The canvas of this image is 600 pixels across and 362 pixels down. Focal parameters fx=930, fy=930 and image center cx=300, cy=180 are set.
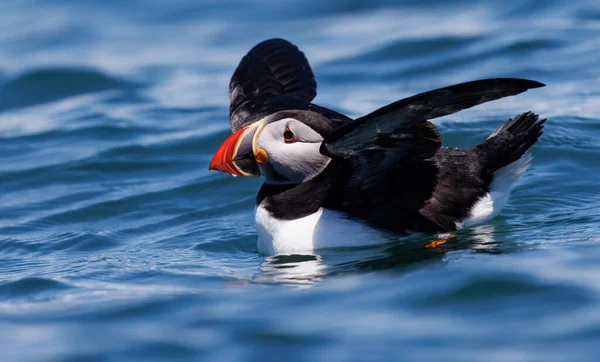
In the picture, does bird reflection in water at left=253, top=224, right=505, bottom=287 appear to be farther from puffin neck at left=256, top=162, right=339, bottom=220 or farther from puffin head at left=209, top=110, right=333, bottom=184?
puffin head at left=209, top=110, right=333, bottom=184

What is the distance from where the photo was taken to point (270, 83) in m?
6.86

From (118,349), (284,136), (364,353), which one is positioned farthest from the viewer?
(284,136)

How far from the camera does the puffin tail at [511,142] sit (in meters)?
5.77

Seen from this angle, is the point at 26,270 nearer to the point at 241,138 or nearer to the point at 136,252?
the point at 136,252

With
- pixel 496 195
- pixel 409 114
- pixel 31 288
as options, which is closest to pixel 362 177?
pixel 409 114

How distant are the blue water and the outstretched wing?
0.25 m

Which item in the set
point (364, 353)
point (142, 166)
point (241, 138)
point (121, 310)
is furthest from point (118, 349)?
point (142, 166)

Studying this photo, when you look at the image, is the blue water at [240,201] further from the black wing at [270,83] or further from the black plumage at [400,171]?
the black wing at [270,83]

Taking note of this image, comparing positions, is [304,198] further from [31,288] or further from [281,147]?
[31,288]

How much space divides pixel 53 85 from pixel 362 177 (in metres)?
7.70

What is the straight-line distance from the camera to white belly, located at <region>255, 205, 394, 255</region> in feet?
18.0

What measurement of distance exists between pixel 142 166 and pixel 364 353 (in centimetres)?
550

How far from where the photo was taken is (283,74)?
6945 mm

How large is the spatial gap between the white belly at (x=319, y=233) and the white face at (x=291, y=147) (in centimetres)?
29
